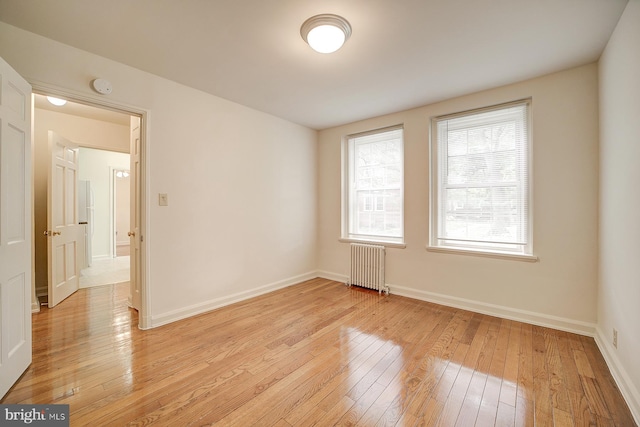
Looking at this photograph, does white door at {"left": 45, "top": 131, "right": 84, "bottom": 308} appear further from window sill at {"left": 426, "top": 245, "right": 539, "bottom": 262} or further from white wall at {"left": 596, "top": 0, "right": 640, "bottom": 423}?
white wall at {"left": 596, "top": 0, "right": 640, "bottom": 423}

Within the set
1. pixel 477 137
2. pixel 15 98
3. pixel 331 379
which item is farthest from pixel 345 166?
pixel 15 98

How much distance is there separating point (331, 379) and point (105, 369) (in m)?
1.76

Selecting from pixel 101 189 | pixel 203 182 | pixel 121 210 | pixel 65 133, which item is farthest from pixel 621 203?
pixel 121 210

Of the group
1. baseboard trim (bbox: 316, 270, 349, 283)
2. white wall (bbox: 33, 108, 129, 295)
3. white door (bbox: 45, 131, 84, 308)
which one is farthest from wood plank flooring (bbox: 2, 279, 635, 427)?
baseboard trim (bbox: 316, 270, 349, 283)

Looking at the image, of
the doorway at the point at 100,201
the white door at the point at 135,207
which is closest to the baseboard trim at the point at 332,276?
the white door at the point at 135,207

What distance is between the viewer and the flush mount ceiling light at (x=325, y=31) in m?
1.99

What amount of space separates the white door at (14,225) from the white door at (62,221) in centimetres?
171

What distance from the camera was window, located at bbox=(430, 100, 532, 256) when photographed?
3.04 m

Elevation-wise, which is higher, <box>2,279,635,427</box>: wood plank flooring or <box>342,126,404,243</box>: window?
<box>342,126,404,243</box>: window

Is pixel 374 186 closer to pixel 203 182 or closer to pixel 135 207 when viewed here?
pixel 203 182

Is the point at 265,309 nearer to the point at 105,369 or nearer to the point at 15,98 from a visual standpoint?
the point at 105,369

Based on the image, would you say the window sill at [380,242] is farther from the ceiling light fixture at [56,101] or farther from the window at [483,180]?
the ceiling light fixture at [56,101]

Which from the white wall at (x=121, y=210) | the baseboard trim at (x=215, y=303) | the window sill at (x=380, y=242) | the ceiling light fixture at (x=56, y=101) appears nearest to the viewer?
the baseboard trim at (x=215, y=303)

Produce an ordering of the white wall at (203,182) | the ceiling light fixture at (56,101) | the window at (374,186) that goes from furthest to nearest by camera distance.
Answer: the window at (374,186)
the ceiling light fixture at (56,101)
the white wall at (203,182)
